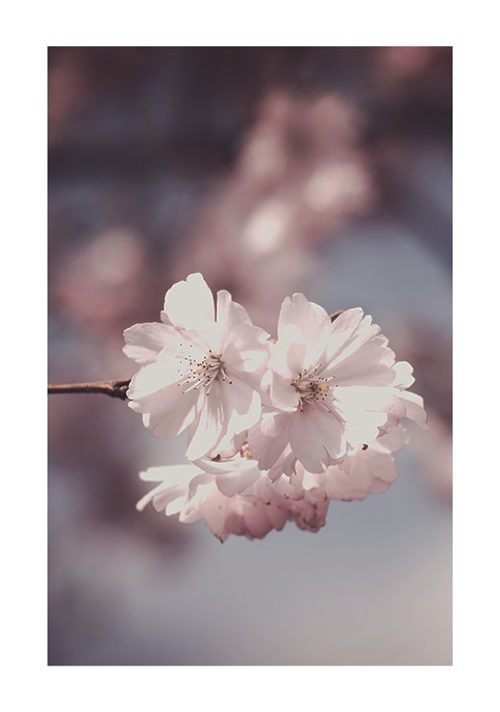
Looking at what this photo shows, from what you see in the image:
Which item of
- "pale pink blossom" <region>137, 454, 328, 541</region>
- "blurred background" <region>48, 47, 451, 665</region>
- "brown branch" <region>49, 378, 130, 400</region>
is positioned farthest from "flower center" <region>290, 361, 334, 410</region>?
"blurred background" <region>48, 47, 451, 665</region>

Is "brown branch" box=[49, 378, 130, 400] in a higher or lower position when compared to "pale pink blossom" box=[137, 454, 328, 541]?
higher

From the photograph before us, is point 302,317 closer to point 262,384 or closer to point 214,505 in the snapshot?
point 262,384

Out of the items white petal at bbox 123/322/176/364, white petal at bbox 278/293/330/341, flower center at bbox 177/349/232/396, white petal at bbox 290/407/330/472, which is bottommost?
white petal at bbox 290/407/330/472

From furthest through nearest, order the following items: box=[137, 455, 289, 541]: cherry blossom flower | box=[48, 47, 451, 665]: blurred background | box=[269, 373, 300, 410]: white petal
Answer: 1. box=[48, 47, 451, 665]: blurred background
2. box=[137, 455, 289, 541]: cherry blossom flower
3. box=[269, 373, 300, 410]: white petal

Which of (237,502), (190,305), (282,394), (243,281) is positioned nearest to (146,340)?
(190,305)

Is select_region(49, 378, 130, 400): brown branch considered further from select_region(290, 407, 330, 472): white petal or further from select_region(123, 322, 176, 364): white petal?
select_region(290, 407, 330, 472): white petal
